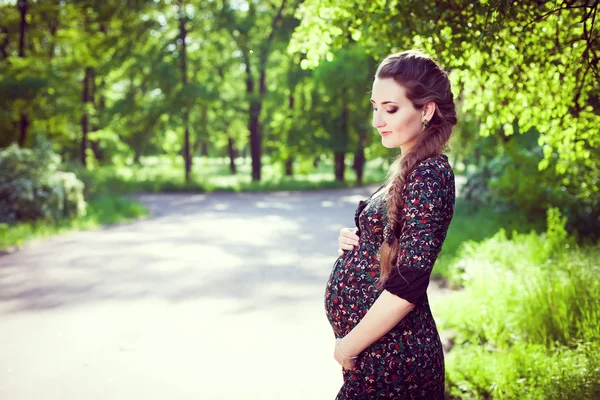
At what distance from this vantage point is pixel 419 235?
6.16 feet

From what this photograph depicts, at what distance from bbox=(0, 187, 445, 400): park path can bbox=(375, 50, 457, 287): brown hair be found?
2433mm

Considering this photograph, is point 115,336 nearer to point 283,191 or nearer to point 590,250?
point 590,250

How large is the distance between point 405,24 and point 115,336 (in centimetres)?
406

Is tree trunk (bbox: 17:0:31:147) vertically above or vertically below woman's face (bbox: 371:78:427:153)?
above

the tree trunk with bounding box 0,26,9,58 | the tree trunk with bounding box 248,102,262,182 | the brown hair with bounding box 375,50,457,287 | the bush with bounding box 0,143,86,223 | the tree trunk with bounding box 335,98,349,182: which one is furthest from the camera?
the tree trunk with bounding box 248,102,262,182

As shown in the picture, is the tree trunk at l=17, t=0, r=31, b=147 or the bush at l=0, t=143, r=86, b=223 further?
the tree trunk at l=17, t=0, r=31, b=147

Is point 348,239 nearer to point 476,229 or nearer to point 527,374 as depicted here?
point 527,374

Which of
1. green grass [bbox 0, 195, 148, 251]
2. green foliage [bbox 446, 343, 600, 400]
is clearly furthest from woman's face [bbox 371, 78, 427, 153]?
green grass [bbox 0, 195, 148, 251]

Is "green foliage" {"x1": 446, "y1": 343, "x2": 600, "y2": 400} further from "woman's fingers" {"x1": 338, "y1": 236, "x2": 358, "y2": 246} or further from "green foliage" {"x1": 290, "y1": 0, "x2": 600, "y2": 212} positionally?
Answer: "woman's fingers" {"x1": 338, "y1": 236, "x2": 358, "y2": 246}

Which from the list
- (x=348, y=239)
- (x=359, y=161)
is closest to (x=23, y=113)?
(x=359, y=161)

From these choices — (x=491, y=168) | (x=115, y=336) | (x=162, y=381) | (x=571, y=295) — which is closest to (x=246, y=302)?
(x=115, y=336)

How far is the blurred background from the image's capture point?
3.74 m

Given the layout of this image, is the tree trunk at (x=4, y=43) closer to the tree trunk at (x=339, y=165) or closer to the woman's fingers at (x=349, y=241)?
the tree trunk at (x=339, y=165)

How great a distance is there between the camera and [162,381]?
14.3 feet
